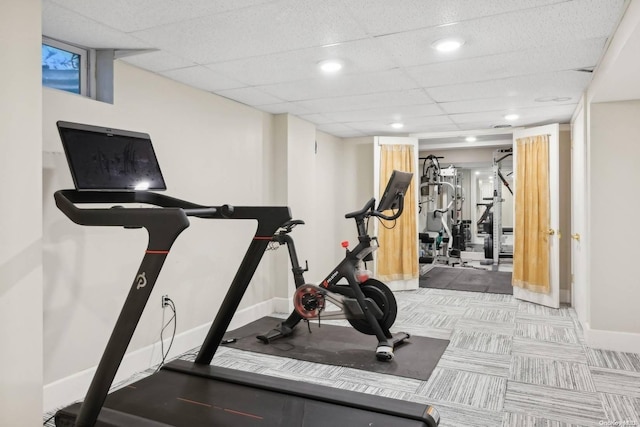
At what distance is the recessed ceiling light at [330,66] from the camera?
3162 mm

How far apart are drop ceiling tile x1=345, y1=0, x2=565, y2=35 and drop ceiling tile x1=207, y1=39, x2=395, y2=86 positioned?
1.08 feet

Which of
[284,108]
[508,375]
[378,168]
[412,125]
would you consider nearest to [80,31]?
[284,108]

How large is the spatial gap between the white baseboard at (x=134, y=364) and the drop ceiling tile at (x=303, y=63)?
7.25ft

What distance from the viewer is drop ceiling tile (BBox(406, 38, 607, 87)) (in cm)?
290

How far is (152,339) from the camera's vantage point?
3418 mm

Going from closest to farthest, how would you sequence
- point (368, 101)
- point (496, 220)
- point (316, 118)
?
point (368, 101) → point (316, 118) → point (496, 220)

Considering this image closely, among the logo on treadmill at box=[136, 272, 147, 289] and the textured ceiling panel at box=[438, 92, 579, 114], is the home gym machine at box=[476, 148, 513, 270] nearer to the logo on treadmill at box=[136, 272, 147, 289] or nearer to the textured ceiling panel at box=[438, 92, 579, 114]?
the textured ceiling panel at box=[438, 92, 579, 114]

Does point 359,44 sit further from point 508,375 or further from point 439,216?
point 439,216

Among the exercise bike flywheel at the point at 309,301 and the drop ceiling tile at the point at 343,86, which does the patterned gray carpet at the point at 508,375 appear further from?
the drop ceiling tile at the point at 343,86

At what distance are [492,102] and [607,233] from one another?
64.0 inches

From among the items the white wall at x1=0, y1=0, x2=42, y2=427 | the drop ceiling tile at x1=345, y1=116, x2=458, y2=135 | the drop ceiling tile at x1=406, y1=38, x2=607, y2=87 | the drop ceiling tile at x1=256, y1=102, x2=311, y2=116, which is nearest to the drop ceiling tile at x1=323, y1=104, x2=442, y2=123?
the drop ceiling tile at x1=345, y1=116, x2=458, y2=135

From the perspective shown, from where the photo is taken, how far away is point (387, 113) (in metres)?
4.96

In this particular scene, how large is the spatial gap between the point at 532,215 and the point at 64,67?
5096 millimetres

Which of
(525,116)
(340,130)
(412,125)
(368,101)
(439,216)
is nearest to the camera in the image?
(368,101)
